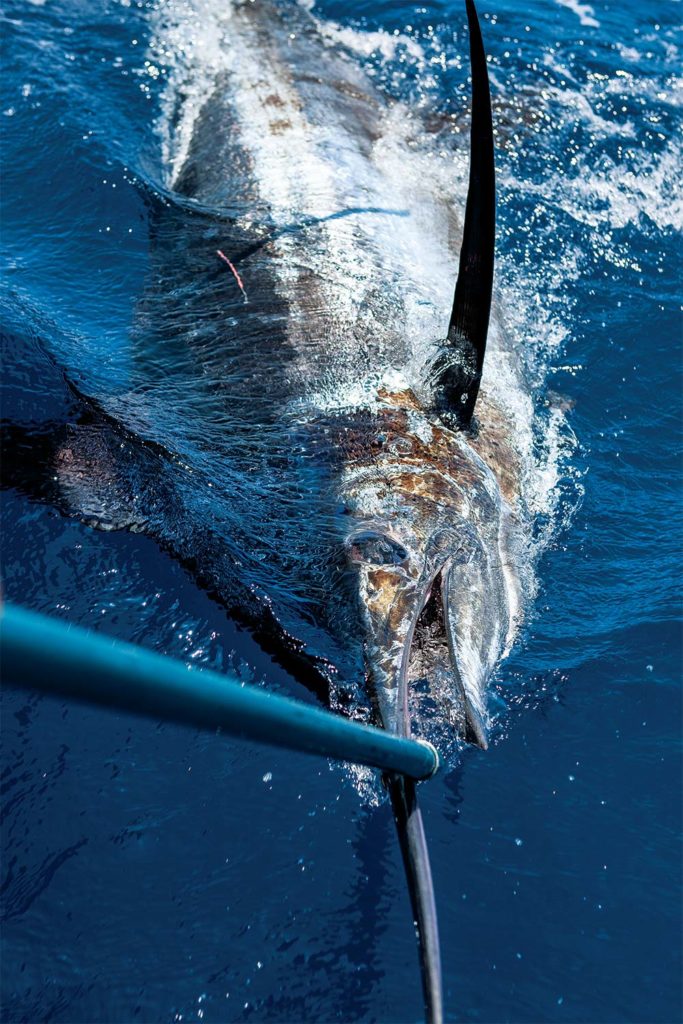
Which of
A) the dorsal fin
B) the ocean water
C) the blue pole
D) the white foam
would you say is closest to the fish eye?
the ocean water

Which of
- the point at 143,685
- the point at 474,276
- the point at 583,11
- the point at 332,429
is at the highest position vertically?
the point at 583,11

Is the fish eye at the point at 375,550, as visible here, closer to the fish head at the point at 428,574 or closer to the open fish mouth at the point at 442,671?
the fish head at the point at 428,574

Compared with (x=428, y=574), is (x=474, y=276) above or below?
above

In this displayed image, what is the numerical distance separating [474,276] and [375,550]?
A: 137 centimetres

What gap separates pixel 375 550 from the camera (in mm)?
3213

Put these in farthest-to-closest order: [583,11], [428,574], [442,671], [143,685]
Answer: [583,11] → [428,574] → [442,671] → [143,685]

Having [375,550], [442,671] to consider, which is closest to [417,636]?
[442,671]

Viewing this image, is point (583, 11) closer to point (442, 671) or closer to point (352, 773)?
point (442, 671)

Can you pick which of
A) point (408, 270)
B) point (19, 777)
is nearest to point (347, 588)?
point (19, 777)

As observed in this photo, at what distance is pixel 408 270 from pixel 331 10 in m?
4.00

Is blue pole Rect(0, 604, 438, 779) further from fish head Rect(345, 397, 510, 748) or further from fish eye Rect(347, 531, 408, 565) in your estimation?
fish eye Rect(347, 531, 408, 565)

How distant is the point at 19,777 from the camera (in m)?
3.15

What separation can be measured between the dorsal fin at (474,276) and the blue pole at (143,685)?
2.61 metres

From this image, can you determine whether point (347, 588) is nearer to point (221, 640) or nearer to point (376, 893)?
point (221, 640)
